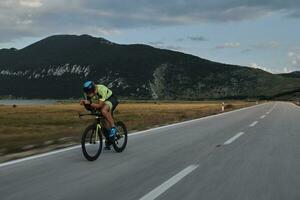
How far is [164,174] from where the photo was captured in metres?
9.30

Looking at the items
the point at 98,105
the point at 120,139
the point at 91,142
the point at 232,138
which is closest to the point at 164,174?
the point at 91,142

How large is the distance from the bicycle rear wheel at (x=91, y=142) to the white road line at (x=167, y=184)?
211 cm

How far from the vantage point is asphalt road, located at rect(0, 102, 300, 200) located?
24.6 feet

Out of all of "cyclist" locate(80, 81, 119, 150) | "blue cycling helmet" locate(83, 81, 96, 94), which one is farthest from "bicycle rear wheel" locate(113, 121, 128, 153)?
"blue cycling helmet" locate(83, 81, 96, 94)

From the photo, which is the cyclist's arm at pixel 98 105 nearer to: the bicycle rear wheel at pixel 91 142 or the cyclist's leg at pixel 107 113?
the cyclist's leg at pixel 107 113

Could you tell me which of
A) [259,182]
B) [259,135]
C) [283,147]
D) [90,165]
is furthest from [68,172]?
[259,135]

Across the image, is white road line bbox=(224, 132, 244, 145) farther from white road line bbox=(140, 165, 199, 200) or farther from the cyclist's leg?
white road line bbox=(140, 165, 199, 200)

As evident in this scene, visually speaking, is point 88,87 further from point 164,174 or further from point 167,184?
point 167,184

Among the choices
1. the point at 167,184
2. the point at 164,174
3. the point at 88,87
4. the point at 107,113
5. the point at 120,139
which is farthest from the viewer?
the point at 120,139

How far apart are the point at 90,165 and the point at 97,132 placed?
1.14 meters

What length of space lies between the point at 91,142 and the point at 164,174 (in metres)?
2.35

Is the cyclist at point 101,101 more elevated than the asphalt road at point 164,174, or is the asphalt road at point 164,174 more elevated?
the cyclist at point 101,101

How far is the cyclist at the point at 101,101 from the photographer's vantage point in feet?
36.4

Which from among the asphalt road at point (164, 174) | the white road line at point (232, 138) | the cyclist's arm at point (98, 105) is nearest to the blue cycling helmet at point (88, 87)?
the cyclist's arm at point (98, 105)
